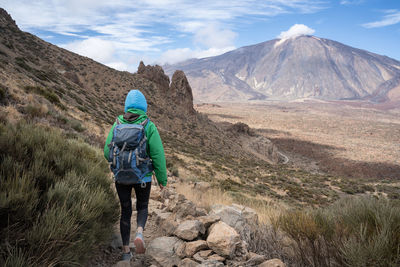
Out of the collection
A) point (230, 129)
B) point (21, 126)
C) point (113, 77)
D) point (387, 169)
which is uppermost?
point (113, 77)

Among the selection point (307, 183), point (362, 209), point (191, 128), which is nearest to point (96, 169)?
point (362, 209)

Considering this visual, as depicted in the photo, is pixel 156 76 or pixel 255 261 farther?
pixel 156 76

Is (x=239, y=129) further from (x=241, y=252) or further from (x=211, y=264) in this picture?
(x=211, y=264)

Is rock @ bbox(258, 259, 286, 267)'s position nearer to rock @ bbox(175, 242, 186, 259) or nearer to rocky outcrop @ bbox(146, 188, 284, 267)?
rocky outcrop @ bbox(146, 188, 284, 267)

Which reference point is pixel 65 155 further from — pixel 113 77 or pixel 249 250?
pixel 113 77

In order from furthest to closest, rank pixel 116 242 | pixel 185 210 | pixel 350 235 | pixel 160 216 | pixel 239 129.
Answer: pixel 239 129
pixel 160 216
pixel 185 210
pixel 116 242
pixel 350 235

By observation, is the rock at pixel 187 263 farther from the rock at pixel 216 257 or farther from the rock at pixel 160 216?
the rock at pixel 160 216

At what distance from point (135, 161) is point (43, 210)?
0.99m

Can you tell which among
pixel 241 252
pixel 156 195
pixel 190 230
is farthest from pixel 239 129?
pixel 241 252

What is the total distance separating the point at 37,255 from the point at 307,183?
24.2 metres

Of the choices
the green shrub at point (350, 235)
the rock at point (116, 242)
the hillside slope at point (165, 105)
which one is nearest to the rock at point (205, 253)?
the green shrub at point (350, 235)

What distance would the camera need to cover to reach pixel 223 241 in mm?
3041

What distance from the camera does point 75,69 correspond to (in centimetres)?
3453

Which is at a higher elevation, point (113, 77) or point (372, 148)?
point (113, 77)
